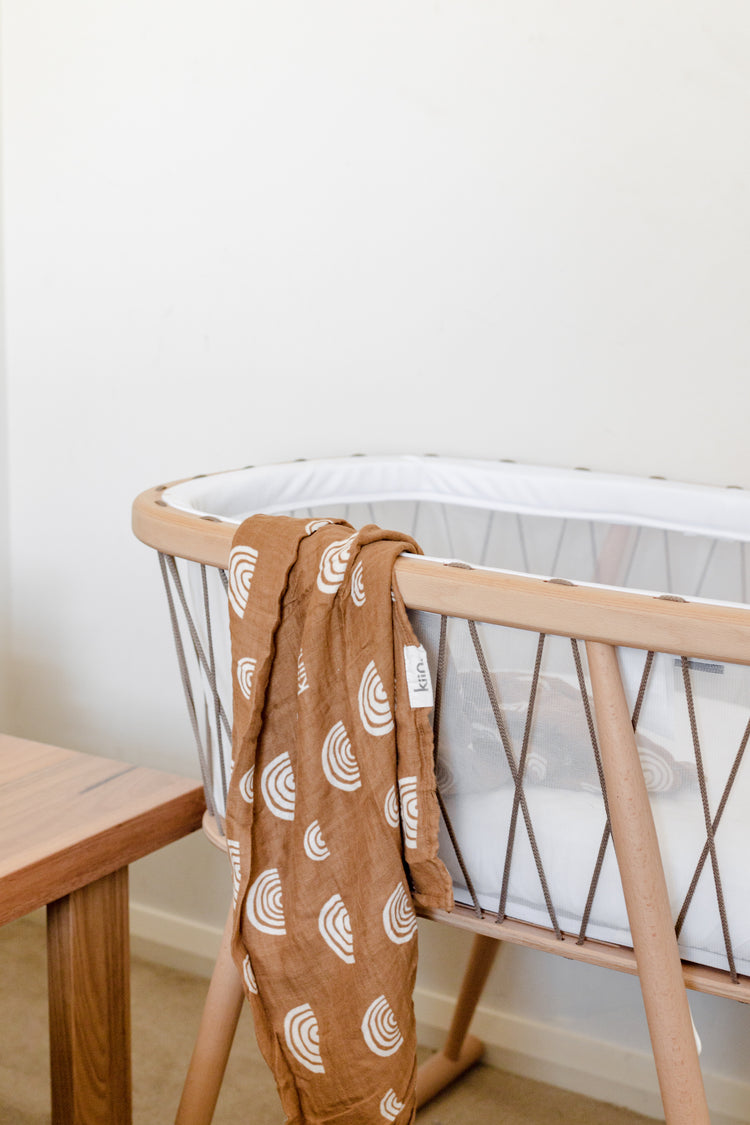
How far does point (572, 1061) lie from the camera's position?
1.25 metres

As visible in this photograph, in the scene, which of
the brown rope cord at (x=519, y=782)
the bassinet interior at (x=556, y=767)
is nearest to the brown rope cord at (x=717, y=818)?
the bassinet interior at (x=556, y=767)

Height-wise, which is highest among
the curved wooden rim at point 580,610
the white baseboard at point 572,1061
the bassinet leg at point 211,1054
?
the curved wooden rim at point 580,610

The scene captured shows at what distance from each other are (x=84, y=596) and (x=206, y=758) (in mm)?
689

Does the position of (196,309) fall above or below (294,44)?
below

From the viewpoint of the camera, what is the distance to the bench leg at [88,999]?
796 millimetres

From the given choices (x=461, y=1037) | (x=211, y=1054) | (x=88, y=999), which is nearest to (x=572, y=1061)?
(x=461, y=1037)

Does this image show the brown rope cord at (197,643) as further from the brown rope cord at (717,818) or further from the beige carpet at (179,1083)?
the beige carpet at (179,1083)

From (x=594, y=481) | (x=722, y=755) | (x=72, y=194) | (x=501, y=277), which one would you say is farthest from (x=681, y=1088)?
(x=72, y=194)

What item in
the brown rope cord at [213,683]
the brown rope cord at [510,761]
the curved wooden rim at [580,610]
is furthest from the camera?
the brown rope cord at [213,683]

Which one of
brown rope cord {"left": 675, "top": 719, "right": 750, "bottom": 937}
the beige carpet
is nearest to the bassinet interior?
brown rope cord {"left": 675, "top": 719, "right": 750, "bottom": 937}

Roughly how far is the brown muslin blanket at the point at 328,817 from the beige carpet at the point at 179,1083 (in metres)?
0.52

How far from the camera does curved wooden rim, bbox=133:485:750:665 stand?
1.87 ft

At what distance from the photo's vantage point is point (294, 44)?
122cm

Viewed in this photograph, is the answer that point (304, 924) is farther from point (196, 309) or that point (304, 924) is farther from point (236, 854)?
point (196, 309)
